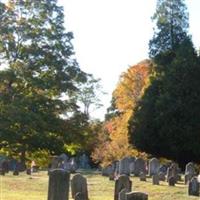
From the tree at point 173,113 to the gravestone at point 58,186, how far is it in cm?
2243

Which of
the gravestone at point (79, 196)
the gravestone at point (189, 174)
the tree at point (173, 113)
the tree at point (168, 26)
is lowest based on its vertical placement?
the gravestone at point (79, 196)

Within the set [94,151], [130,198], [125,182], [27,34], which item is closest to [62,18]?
[27,34]

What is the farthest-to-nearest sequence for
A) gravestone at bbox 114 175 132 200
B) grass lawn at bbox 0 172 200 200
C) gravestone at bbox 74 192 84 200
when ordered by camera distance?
1. grass lawn at bbox 0 172 200 200
2. gravestone at bbox 114 175 132 200
3. gravestone at bbox 74 192 84 200

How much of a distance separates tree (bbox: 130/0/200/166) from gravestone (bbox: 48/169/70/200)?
883 inches

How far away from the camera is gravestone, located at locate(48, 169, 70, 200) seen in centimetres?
1539

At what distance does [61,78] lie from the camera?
38094mm

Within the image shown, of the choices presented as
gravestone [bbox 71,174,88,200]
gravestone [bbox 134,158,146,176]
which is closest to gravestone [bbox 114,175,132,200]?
gravestone [bbox 71,174,88,200]

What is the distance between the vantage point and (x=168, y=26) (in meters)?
43.7

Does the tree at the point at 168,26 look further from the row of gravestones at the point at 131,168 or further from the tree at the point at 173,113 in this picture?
the row of gravestones at the point at 131,168

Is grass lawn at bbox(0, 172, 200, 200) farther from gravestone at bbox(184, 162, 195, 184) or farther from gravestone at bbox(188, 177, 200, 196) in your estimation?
gravestone at bbox(184, 162, 195, 184)

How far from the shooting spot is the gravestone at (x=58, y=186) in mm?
15391

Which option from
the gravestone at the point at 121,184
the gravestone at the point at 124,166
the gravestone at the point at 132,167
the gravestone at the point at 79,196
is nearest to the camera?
the gravestone at the point at 79,196

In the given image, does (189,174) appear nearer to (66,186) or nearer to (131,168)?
(131,168)

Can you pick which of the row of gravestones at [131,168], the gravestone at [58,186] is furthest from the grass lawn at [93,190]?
the row of gravestones at [131,168]
